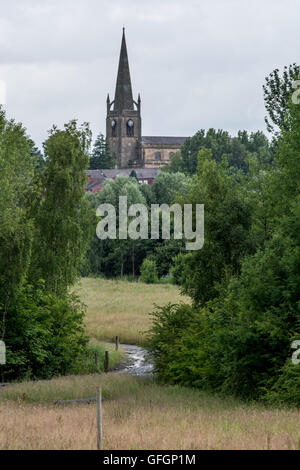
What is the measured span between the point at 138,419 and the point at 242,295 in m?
9.23

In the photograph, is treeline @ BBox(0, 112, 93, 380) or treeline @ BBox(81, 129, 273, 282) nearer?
treeline @ BBox(0, 112, 93, 380)

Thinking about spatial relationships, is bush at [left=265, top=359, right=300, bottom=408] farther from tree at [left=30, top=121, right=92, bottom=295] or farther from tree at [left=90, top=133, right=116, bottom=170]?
tree at [left=90, top=133, right=116, bottom=170]

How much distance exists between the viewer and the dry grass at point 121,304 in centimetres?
5228

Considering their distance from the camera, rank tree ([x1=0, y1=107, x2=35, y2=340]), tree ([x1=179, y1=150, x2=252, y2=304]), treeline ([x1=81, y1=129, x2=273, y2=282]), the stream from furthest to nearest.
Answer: treeline ([x1=81, y1=129, x2=273, y2=282])
the stream
tree ([x1=179, y1=150, x2=252, y2=304])
tree ([x1=0, y1=107, x2=35, y2=340])

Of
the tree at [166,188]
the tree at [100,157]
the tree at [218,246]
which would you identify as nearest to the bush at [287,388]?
the tree at [218,246]

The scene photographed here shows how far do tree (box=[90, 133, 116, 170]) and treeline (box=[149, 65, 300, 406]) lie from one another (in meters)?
146

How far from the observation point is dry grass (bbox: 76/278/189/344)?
172 feet

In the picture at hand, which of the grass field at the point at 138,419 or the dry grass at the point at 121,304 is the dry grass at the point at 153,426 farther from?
the dry grass at the point at 121,304

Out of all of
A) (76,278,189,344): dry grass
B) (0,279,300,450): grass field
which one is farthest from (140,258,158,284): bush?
(0,279,300,450): grass field

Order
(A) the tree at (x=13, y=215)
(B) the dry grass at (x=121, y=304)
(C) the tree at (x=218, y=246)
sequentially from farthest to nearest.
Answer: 1. (B) the dry grass at (x=121, y=304)
2. (C) the tree at (x=218, y=246)
3. (A) the tree at (x=13, y=215)

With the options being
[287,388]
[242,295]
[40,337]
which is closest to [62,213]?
[40,337]

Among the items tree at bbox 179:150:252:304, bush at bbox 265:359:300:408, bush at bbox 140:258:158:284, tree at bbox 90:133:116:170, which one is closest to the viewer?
bush at bbox 265:359:300:408

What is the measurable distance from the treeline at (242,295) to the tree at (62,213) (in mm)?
5872
